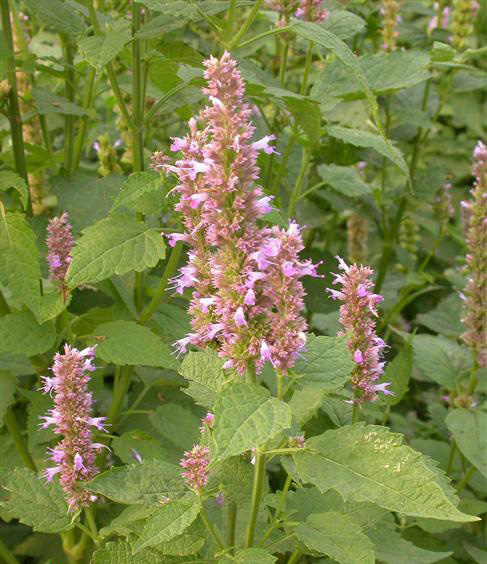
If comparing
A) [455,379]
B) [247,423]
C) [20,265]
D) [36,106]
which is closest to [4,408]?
[20,265]

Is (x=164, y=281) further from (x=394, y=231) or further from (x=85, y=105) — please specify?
(x=394, y=231)

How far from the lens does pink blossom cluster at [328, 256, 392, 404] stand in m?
1.63

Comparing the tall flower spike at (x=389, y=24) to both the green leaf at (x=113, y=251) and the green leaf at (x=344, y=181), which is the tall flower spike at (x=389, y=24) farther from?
the green leaf at (x=113, y=251)

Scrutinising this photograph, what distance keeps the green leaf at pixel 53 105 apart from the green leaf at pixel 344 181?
97 cm

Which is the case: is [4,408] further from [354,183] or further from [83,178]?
[354,183]

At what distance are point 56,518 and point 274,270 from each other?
81 centimetres

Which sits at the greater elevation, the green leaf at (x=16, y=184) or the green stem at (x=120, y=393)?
the green leaf at (x=16, y=184)

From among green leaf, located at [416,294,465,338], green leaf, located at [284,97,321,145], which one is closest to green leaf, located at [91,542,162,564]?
green leaf, located at [284,97,321,145]

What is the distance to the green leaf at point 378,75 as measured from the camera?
259cm

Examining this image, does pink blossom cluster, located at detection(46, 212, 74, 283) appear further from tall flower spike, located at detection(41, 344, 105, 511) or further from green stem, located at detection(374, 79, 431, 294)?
green stem, located at detection(374, 79, 431, 294)

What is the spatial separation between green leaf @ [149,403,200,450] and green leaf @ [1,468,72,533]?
1.59ft

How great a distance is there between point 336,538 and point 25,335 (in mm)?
1025

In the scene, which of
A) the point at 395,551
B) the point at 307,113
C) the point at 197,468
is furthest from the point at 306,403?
the point at 307,113

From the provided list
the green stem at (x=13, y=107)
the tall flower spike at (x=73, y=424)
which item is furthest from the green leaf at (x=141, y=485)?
the green stem at (x=13, y=107)
